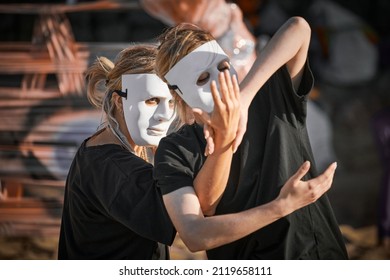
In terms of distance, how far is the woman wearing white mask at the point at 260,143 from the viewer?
1.53 metres

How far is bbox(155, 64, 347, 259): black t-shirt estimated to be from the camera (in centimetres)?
157

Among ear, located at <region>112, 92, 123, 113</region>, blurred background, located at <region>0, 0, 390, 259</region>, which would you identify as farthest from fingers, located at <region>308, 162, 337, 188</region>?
blurred background, located at <region>0, 0, 390, 259</region>

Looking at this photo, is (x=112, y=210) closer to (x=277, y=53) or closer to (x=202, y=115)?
(x=202, y=115)

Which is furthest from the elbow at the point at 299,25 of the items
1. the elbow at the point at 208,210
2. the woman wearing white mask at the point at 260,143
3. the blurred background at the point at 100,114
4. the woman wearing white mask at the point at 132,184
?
the blurred background at the point at 100,114

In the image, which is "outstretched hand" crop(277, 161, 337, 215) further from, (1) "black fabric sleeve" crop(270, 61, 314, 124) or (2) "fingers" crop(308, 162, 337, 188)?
(1) "black fabric sleeve" crop(270, 61, 314, 124)

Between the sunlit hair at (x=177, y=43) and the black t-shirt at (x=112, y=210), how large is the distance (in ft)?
0.69

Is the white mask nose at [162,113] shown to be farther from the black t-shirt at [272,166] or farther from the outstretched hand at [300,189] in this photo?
the outstretched hand at [300,189]

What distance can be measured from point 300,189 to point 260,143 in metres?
0.18

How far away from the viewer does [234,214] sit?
1.48 m

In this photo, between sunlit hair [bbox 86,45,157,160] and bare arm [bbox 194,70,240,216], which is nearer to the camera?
bare arm [bbox 194,70,240,216]

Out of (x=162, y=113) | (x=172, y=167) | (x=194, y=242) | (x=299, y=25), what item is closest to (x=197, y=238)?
(x=194, y=242)

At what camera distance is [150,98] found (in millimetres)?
1724
